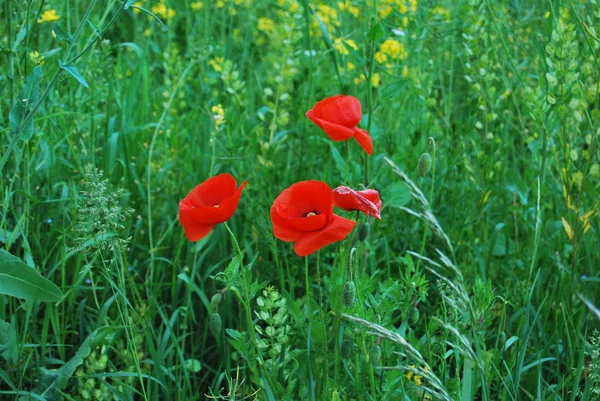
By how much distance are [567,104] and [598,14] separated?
0.92ft

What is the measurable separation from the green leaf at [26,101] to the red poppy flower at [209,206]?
36 centimetres

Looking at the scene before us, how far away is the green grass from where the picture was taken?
1.63 meters

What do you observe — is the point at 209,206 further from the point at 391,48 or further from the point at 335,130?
the point at 391,48

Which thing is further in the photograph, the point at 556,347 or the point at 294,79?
the point at 294,79

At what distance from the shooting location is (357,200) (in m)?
1.40

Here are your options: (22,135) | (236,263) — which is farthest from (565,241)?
→ (22,135)

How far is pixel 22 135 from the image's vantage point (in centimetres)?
172

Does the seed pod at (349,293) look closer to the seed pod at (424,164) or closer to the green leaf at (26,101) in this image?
the seed pod at (424,164)

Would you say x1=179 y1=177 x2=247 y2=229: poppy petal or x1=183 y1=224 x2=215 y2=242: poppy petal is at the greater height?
x1=179 y1=177 x2=247 y2=229: poppy petal

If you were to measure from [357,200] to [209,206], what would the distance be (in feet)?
0.93

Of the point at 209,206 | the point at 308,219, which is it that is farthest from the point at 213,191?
the point at 308,219

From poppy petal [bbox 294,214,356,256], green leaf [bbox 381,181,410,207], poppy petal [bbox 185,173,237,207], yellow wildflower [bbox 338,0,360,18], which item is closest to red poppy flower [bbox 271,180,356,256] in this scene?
poppy petal [bbox 294,214,356,256]

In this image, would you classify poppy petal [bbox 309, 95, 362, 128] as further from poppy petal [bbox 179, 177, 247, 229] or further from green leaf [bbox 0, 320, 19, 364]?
green leaf [bbox 0, 320, 19, 364]

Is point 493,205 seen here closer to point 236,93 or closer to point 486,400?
point 236,93
